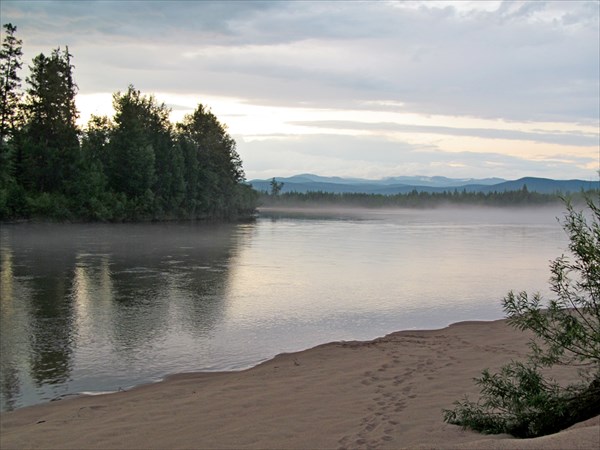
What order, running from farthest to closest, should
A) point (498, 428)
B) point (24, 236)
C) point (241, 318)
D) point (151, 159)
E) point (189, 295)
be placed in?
point (151, 159) < point (24, 236) < point (189, 295) < point (241, 318) < point (498, 428)

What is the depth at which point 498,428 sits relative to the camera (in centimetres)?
600

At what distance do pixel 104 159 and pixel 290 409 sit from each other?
246ft

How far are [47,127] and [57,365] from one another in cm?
5943

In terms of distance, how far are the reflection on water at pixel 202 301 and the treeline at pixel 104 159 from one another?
2392 cm

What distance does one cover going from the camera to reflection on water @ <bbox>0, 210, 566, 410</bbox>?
12.9 m

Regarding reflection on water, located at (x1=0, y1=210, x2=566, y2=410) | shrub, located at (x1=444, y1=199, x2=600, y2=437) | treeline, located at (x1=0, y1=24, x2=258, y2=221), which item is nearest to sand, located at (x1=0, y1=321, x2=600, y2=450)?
shrub, located at (x1=444, y1=199, x2=600, y2=437)

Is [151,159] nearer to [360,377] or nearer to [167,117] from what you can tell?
[167,117]

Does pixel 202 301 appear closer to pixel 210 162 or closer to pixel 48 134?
pixel 48 134

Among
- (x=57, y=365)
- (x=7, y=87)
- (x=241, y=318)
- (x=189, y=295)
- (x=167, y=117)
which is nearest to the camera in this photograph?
(x=57, y=365)

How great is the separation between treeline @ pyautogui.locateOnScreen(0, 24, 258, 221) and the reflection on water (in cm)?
2392

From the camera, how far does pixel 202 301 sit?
68.1 ft

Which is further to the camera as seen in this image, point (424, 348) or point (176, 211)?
point (176, 211)

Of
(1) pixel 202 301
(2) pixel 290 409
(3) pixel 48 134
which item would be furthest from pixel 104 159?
(2) pixel 290 409

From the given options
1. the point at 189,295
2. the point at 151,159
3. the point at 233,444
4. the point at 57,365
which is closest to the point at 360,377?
the point at 233,444
